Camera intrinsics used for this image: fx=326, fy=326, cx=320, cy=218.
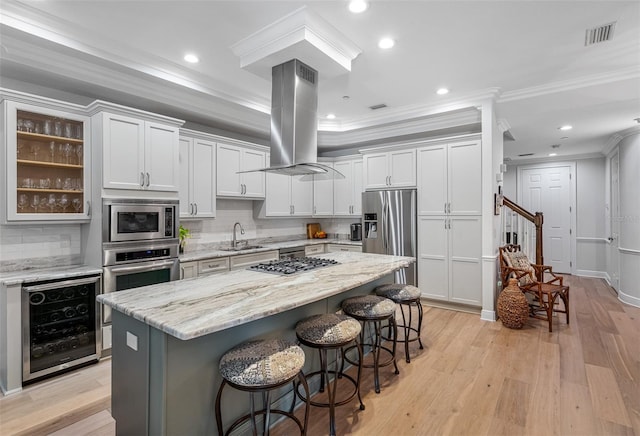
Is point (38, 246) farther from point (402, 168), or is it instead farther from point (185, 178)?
point (402, 168)

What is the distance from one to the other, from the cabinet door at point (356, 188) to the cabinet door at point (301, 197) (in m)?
0.75

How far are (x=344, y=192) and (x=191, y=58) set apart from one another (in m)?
3.29

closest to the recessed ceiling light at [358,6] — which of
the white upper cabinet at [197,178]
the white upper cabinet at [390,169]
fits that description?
the white upper cabinet at [197,178]

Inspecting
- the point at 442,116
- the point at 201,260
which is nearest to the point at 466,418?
the point at 201,260

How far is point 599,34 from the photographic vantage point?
2758 mm

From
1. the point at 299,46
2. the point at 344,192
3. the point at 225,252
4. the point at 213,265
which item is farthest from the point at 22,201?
the point at 344,192

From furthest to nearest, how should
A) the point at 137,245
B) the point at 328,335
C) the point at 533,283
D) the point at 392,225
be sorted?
the point at 392,225
the point at 533,283
the point at 137,245
the point at 328,335

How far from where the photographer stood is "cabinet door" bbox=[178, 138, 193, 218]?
3867mm

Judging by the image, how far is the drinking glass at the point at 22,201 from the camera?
111 inches

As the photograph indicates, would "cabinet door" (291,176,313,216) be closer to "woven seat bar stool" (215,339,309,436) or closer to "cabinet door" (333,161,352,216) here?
"cabinet door" (333,161,352,216)

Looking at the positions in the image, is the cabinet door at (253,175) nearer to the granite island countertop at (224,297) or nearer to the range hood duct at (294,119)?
the range hood duct at (294,119)

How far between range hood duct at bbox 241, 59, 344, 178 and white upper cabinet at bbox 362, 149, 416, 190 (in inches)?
89.3

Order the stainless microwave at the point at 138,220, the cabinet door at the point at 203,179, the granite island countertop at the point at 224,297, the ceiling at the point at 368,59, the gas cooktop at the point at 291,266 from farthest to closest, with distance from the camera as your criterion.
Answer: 1. the cabinet door at the point at 203,179
2. the stainless microwave at the point at 138,220
3. the gas cooktop at the point at 291,266
4. the ceiling at the point at 368,59
5. the granite island countertop at the point at 224,297

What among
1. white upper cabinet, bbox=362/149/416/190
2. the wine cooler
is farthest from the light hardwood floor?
white upper cabinet, bbox=362/149/416/190
